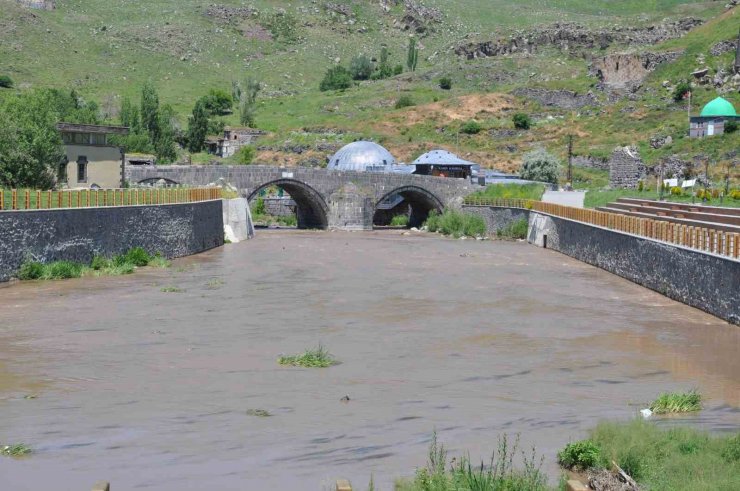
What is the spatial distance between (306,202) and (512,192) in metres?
17.7

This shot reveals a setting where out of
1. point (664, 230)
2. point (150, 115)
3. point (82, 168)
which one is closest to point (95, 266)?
point (664, 230)

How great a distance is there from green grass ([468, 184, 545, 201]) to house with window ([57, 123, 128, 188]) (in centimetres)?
2818

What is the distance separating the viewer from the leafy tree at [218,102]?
449ft

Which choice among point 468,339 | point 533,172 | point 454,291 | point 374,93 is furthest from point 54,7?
point 468,339

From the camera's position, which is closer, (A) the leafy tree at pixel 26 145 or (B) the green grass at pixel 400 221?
(A) the leafy tree at pixel 26 145

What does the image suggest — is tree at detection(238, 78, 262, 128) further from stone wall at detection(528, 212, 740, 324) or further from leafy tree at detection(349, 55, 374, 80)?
stone wall at detection(528, 212, 740, 324)

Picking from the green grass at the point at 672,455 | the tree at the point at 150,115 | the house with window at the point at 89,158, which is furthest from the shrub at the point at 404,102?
the green grass at the point at 672,455

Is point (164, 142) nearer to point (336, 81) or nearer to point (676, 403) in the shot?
point (336, 81)

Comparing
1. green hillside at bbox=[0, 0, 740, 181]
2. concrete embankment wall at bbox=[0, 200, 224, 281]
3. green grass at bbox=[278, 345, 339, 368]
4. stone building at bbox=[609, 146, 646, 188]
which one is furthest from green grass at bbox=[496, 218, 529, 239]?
green grass at bbox=[278, 345, 339, 368]

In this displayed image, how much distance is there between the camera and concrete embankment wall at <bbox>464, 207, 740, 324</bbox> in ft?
100

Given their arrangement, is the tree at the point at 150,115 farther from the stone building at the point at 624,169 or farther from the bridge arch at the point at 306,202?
the stone building at the point at 624,169

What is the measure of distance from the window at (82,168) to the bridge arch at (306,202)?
16.8 m

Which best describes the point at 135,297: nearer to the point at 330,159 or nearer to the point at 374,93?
the point at 330,159

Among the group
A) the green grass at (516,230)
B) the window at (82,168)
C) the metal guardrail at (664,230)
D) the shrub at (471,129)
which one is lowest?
the green grass at (516,230)
